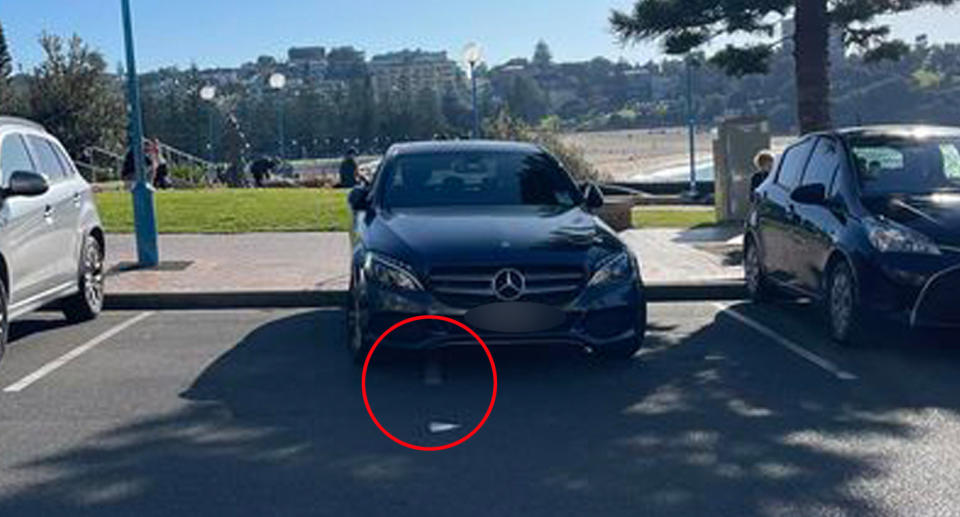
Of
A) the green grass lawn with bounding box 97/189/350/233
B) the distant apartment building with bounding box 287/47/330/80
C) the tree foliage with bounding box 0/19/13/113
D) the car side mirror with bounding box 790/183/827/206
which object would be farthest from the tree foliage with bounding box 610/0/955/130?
the distant apartment building with bounding box 287/47/330/80

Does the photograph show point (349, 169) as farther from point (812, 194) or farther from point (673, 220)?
point (812, 194)

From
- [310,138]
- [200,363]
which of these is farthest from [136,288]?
[310,138]

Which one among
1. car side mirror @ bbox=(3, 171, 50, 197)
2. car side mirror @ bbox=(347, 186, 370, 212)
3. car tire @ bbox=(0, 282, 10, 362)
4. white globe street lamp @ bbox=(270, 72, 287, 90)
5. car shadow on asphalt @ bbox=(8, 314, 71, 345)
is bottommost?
car shadow on asphalt @ bbox=(8, 314, 71, 345)

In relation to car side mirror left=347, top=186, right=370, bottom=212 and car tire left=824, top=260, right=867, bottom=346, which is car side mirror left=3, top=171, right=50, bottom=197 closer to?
car side mirror left=347, top=186, right=370, bottom=212

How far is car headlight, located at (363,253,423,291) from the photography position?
300 inches

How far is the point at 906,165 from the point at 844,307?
140 cm

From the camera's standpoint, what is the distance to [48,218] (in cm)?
953

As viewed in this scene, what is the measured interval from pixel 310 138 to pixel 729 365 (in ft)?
174

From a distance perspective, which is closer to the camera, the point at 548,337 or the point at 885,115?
the point at 548,337

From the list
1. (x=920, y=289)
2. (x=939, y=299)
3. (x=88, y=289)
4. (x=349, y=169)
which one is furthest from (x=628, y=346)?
(x=349, y=169)

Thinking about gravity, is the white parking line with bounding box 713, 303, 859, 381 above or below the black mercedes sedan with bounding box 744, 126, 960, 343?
below

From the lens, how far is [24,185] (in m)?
8.70

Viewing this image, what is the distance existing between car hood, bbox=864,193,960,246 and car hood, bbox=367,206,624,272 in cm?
194

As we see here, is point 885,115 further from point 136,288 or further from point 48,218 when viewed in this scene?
point 48,218
